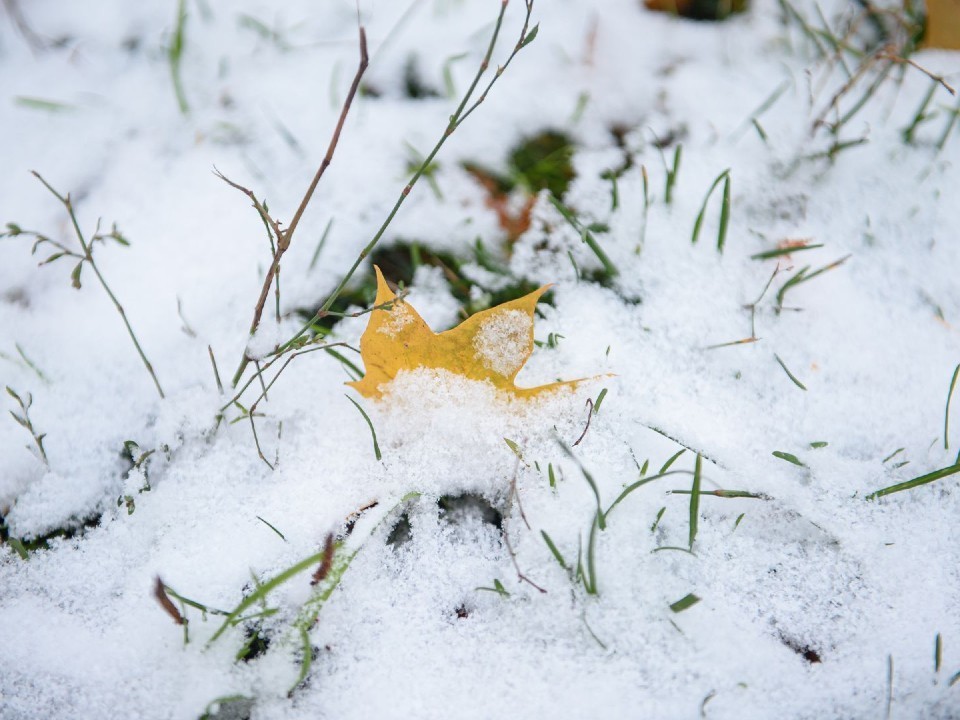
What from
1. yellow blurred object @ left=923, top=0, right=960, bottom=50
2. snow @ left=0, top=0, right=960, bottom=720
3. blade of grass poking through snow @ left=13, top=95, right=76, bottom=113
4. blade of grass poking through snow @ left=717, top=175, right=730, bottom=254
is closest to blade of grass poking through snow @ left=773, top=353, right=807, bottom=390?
snow @ left=0, top=0, right=960, bottom=720

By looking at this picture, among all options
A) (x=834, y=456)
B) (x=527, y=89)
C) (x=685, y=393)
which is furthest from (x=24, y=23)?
(x=834, y=456)

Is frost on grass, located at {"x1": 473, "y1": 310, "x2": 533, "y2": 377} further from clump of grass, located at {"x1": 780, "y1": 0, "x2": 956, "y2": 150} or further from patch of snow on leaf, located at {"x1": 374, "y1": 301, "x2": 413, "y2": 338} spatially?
clump of grass, located at {"x1": 780, "y1": 0, "x2": 956, "y2": 150}

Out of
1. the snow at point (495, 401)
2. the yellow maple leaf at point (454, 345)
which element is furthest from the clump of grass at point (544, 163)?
the yellow maple leaf at point (454, 345)

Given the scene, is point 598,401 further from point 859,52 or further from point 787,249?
point 859,52

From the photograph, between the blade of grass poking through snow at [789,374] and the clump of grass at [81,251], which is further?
the blade of grass poking through snow at [789,374]

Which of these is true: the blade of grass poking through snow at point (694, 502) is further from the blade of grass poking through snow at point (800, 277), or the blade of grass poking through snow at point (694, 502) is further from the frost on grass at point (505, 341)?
the blade of grass poking through snow at point (800, 277)

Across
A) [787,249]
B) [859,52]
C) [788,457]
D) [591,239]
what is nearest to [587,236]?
[591,239]
